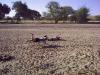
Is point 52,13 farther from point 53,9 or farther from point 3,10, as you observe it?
point 3,10

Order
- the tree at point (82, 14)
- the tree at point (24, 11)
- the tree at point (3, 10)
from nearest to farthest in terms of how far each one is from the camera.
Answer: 1. the tree at point (82, 14)
2. the tree at point (3, 10)
3. the tree at point (24, 11)

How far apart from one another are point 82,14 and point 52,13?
1336cm

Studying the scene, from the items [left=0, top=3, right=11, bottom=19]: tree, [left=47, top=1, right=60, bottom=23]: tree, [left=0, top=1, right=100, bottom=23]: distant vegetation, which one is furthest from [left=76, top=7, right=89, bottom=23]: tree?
[left=0, top=3, right=11, bottom=19]: tree

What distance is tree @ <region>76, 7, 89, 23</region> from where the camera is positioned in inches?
3275

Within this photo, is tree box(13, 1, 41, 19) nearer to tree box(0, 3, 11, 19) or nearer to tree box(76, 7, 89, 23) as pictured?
tree box(0, 3, 11, 19)

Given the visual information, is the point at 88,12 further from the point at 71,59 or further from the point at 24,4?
the point at 71,59

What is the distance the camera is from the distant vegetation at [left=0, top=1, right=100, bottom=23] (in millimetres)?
85975

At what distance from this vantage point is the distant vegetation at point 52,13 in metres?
86.0

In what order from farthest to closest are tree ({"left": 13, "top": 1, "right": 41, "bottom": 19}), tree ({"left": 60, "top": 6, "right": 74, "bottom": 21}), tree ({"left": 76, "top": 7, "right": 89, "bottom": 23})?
tree ({"left": 13, "top": 1, "right": 41, "bottom": 19}) < tree ({"left": 60, "top": 6, "right": 74, "bottom": 21}) < tree ({"left": 76, "top": 7, "right": 89, "bottom": 23})

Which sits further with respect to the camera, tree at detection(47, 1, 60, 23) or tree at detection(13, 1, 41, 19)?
tree at detection(13, 1, 41, 19)

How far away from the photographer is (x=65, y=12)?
9144 cm

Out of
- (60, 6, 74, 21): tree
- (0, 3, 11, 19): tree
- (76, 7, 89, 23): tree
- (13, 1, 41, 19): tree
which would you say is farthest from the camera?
(13, 1, 41, 19): tree

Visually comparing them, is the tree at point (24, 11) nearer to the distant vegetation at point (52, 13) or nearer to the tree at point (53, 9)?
the distant vegetation at point (52, 13)

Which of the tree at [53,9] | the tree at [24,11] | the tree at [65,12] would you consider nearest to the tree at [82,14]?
the tree at [65,12]
